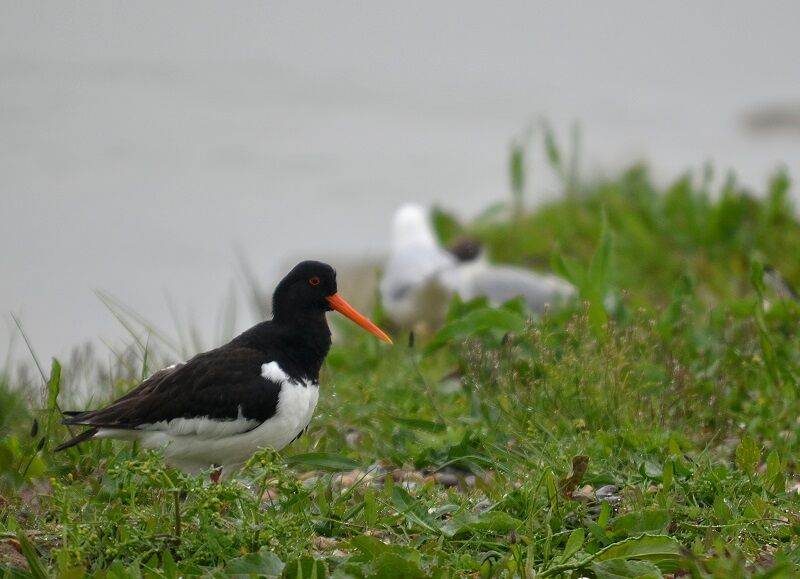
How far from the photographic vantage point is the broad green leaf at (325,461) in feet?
13.5

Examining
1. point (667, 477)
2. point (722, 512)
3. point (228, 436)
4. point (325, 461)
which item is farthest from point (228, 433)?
point (722, 512)

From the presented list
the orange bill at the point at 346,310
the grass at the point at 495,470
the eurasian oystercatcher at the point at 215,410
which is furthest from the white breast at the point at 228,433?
the orange bill at the point at 346,310

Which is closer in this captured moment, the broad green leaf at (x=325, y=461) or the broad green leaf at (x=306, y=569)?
the broad green leaf at (x=306, y=569)

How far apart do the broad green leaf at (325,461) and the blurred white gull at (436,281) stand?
320cm

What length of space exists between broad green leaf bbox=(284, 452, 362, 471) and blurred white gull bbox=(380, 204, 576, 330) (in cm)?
320

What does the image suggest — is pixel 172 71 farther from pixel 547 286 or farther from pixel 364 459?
pixel 364 459

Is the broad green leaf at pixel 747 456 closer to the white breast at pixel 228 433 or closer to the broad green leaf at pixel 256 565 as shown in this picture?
the white breast at pixel 228 433

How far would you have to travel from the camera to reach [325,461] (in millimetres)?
4121

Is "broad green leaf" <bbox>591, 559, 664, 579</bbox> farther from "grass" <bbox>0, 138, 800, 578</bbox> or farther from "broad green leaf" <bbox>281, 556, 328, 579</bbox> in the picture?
"broad green leaf" <bbox>281, 556, 328, 579</bbox>

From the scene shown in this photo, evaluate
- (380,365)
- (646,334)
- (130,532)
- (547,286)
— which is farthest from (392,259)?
(130,532)

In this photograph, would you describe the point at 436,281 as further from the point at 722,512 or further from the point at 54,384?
the point at 722,512

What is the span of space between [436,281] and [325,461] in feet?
13.1

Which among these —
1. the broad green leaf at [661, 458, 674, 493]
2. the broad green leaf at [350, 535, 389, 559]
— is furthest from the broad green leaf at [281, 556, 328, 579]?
the broad green leaf at [661, 458, 674, 493]

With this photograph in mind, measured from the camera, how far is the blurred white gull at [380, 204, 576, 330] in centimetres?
755
